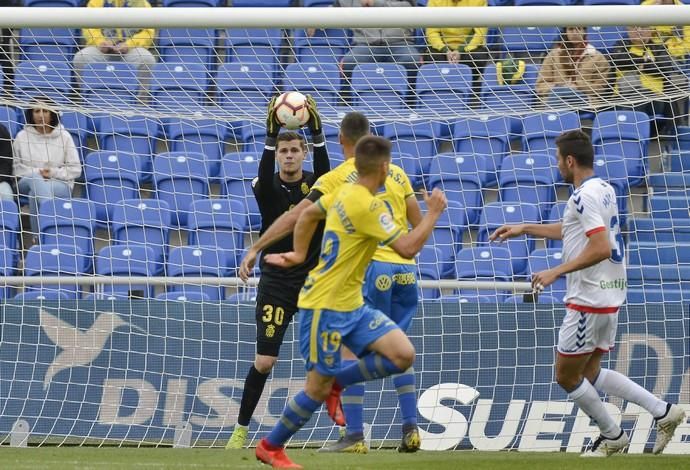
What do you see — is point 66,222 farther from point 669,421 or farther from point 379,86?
point 669,421

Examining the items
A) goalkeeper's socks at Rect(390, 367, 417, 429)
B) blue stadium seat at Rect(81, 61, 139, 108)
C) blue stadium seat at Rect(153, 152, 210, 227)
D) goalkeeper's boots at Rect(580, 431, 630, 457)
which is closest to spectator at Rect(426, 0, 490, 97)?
blue stadium seat at Rect(153, 152, 210, 227)

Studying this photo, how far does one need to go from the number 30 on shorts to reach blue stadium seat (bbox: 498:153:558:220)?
A: 2952 millimetres

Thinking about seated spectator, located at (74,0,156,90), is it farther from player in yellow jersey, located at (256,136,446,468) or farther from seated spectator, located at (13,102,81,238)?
player in yellow jersey, located at (256,136,446,468)

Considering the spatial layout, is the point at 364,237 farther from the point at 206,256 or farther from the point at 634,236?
the point at 634,236

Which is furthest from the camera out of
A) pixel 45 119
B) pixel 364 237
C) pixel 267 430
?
pixel 45 119

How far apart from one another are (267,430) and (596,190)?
3.59m

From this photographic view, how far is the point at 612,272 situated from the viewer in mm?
8516

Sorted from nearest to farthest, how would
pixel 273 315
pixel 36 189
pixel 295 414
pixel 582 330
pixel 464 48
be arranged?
pixel 295 414
pixel 582 330
pixel 273 315
pixel 464 48
pixel 36 189

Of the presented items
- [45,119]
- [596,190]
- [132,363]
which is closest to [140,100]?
[45,119]

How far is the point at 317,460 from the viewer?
828cm

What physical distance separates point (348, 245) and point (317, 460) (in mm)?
1824

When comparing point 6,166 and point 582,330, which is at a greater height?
point 6,166

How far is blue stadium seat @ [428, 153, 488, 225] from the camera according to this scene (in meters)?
11.4

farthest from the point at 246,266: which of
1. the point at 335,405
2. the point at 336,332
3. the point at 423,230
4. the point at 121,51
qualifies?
the point at 121,51
